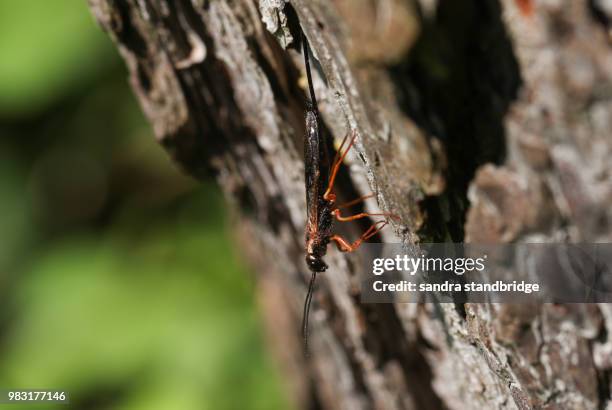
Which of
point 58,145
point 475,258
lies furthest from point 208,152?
point 58,145

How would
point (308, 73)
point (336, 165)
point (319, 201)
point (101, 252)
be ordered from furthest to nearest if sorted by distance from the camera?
point (101, 252) < point (319, 201) < point (336, 165) < point (308, 73)

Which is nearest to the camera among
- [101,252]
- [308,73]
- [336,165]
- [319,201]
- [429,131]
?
[429,131]

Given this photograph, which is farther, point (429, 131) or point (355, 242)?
point (355, 242)

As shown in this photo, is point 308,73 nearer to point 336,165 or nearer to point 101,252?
point 336,165

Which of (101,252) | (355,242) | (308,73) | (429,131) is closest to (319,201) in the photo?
(355,242)

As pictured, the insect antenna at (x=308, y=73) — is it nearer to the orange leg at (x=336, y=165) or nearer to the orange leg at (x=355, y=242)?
the orange leg at (x=336, y=165)

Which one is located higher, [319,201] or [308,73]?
[308,73]

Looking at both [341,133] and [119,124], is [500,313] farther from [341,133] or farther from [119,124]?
[119,124]

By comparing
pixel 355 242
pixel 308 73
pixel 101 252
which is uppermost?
pixel 101 252
